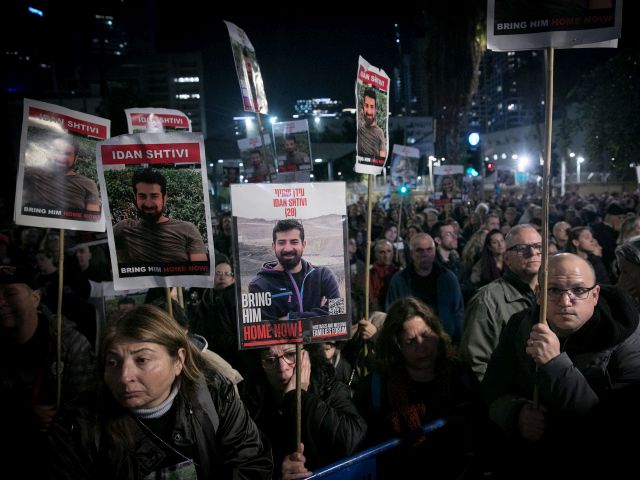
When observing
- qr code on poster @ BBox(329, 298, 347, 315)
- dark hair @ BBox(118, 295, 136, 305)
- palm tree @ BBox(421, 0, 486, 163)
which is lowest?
dark hair @ BBox(118, 295, 136, 305)

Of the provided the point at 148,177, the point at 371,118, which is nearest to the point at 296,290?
the point at 148,177

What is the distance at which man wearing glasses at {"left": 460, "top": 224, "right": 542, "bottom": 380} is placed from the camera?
148 inches

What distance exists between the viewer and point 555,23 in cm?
275

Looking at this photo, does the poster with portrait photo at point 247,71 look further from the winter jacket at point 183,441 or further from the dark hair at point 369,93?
the winter jacket at point 183,441

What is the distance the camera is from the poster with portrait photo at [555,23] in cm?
271

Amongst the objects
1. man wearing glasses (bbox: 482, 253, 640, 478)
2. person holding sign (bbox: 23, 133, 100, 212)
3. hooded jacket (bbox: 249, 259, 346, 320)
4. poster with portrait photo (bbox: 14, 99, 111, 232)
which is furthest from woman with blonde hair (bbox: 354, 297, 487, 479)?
person holding sign (bbox: 23, 133, 100, 212)

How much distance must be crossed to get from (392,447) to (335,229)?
1314 millimetres

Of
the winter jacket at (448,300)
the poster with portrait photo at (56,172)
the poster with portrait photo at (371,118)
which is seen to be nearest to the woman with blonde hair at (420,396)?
the poster with portrait photo at (371,118)

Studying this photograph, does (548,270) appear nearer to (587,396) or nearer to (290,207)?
(587,396)

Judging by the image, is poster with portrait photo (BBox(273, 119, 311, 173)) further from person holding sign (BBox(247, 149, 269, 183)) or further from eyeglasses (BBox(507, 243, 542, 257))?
eyeglasses (BBox(507, 243, 542, 257))

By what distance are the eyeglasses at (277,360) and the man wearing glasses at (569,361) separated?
4.09 ft

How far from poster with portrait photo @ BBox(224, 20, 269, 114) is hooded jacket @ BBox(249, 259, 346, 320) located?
8.33 feet

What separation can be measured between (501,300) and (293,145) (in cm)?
524

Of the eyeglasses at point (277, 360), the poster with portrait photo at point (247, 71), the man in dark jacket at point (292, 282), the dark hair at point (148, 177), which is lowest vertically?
the eyeglasses at point (277, 360)
